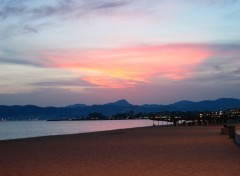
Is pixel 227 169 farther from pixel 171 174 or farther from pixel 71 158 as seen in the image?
pixel 71 158

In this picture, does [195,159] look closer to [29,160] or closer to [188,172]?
[188,172]

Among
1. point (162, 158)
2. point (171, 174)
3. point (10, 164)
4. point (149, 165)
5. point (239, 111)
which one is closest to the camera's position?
point (171, 174)

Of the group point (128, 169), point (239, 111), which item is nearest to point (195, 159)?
point (128, 169)

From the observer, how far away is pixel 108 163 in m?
15.1

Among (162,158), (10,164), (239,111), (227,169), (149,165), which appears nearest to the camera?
(227,169)

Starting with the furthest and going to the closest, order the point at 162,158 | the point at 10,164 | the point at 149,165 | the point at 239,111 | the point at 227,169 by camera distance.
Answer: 1. the point at 239,111
2. the point at 162,158
3. the point at 10,164
4. the point at 149,165
5. the point at 227,169

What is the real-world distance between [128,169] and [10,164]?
4.36m

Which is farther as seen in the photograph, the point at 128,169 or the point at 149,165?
the point at 149,165

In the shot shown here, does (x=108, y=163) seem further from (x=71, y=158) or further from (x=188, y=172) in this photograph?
(x=188, y=172)

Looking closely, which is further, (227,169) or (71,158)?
(71,158)

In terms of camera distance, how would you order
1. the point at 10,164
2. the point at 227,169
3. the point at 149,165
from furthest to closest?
the point at 10,164, the point at 149,165, the point at 227,169

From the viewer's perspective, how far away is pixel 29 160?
16641mm

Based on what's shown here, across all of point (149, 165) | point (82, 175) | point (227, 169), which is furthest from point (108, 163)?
point (227, 169)

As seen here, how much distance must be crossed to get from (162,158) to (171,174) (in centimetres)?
430
